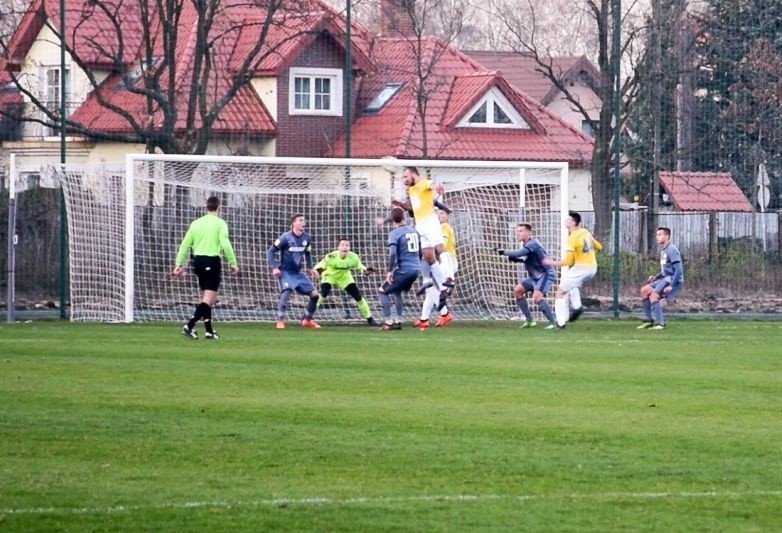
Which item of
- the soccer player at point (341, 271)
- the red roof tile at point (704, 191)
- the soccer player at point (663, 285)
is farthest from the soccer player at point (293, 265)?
the red roof tile at point (704, 191)

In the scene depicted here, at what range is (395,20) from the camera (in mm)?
38750

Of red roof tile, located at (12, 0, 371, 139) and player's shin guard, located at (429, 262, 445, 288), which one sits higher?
red roof tile, located at (12, 0, 371, 139)

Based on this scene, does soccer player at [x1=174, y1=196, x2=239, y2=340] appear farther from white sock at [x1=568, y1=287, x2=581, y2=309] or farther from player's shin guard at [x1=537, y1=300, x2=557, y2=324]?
white sock at [x1=568, y1=287, x2=581, y2=309]

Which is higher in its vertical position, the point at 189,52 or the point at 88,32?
the point at 88,32

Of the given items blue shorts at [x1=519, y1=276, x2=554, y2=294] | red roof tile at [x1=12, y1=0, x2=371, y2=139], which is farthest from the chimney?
blue shorts at [x1=519, y1=276, x2=554, y2=294]

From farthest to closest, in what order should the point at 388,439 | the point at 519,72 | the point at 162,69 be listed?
the point at 519,72 < the point at 162,69 < the point at 388,439

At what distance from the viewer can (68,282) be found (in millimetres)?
26531

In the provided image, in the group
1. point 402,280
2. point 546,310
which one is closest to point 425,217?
point 402,280

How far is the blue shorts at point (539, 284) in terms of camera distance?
24.0m

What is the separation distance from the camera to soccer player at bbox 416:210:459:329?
77.9ft

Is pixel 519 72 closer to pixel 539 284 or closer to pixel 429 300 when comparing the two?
pixel 539 284

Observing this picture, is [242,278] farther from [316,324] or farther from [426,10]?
[426,10]

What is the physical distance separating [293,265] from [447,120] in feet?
63.0

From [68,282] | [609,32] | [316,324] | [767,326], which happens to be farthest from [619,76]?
[68,282]
